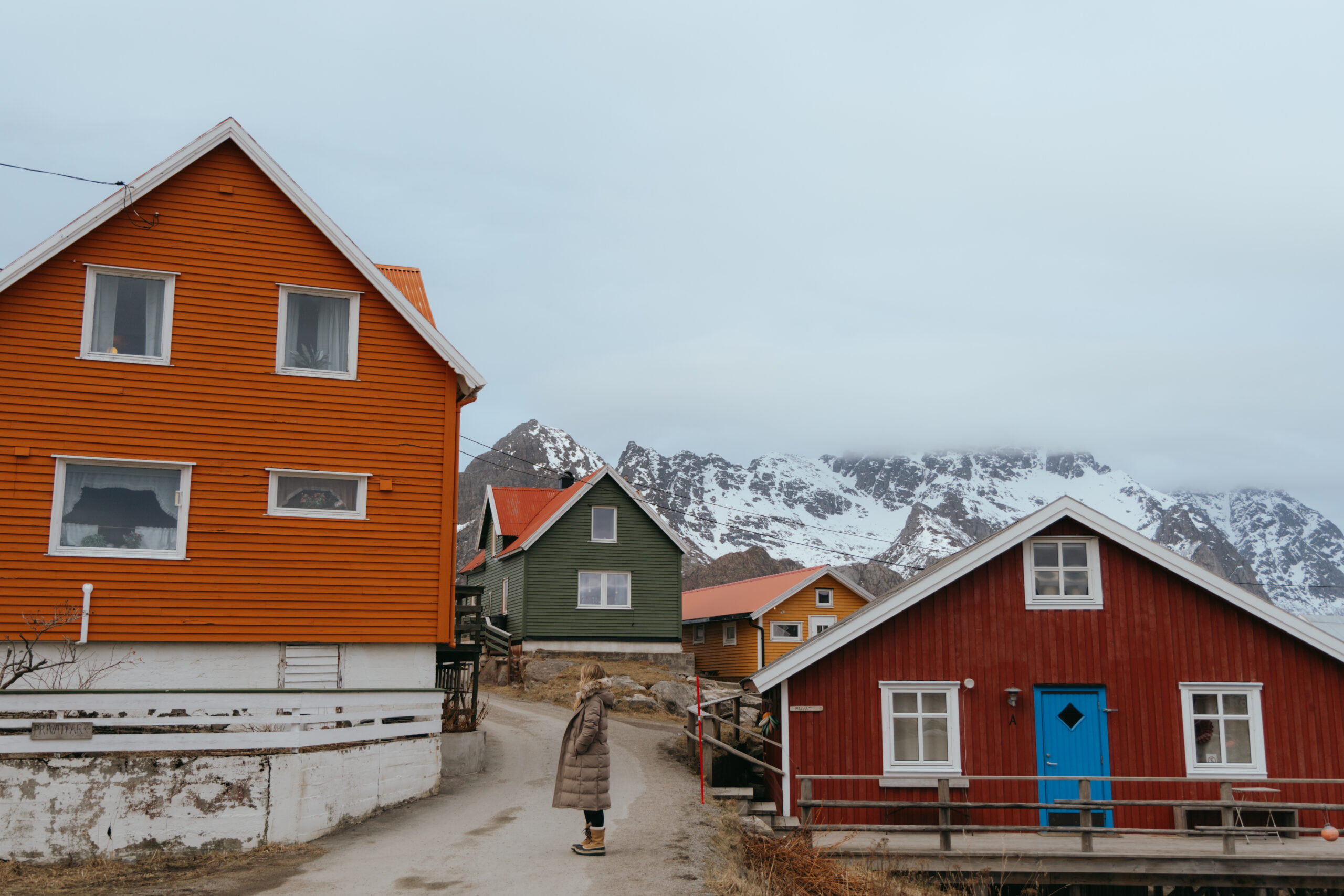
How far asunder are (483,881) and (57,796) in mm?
4937

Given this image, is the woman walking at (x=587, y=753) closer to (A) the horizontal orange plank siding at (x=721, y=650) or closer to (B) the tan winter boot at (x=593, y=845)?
(B) the tan winter boot at (x=593, y=845)

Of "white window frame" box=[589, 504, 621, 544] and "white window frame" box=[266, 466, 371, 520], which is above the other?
"white window frame" box=[589, 504, 621, 544]

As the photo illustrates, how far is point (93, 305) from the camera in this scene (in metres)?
17.0

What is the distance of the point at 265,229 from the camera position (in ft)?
59.0

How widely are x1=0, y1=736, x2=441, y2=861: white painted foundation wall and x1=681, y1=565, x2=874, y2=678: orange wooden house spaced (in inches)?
1087

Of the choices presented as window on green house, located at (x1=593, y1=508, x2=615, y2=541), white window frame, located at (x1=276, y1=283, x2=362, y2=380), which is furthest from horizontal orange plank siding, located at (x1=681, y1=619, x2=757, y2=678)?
white window frame, located at (x1=276, y1=283, x2=362, y2=380)

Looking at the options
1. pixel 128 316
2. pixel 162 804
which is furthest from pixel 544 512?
pixel 162 804

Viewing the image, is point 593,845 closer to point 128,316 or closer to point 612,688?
point 128,316

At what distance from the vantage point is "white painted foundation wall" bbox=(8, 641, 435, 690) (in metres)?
16.0

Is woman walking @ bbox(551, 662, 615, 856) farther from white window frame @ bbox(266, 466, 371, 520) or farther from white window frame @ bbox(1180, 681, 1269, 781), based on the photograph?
white window frame @ bbox(1180, 681, 1269, 781)

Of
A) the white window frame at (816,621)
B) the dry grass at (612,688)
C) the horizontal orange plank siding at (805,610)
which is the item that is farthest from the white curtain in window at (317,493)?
the white window frame at (816,621)

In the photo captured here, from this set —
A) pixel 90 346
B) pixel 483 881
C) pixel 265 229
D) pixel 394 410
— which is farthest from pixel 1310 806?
pixel 90 346

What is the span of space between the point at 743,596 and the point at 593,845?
35.5m

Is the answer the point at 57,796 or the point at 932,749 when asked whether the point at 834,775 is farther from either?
the point at 57,796
